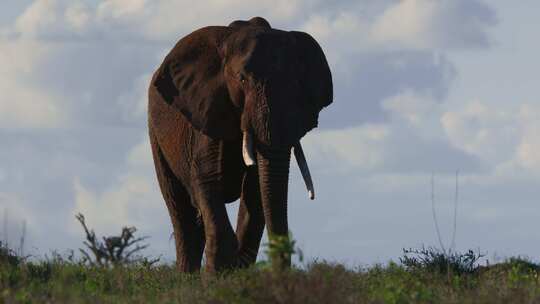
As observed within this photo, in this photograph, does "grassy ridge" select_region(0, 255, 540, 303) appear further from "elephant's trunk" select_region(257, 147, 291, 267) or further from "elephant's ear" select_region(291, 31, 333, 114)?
"elephant's ear" select_region(291, 31, 333, 114)

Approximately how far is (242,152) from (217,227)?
1074mm

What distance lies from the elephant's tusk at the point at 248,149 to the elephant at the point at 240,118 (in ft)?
0.04

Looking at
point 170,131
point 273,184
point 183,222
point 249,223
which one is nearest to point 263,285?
point 273,184

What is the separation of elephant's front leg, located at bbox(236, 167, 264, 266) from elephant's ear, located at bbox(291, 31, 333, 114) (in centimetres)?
141

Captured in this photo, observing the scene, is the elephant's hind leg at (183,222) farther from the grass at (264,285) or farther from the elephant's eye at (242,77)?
the elephant's eye at (242,77)

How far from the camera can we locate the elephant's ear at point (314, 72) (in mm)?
16594

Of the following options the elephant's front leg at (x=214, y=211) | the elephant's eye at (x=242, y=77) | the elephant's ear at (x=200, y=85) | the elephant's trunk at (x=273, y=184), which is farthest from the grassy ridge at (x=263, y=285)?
the elephant's eye at (x=242, y=77)

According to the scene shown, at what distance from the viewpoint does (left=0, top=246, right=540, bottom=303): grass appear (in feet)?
35.9

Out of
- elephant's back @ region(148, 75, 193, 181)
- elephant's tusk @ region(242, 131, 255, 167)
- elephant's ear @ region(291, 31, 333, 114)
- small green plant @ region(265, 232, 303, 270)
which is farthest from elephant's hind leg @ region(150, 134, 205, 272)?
small green plant @ region(265, 232, 303, 270)

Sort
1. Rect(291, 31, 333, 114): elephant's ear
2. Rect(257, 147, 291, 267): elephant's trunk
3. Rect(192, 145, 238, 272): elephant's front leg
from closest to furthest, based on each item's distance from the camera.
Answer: Rect(257, 147, 291, 267): elephant's trunk < Rect(192, 145, 238, 272): elephant's front leg < Rect(291, 31, 333, 114): elephant's ear

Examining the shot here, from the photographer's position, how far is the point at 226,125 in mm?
16375

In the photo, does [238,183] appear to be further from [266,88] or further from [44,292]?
[44,292]

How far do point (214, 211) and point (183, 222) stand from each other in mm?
3185

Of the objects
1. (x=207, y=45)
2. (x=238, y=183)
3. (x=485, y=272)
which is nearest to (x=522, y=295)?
(x=485, y=272)
